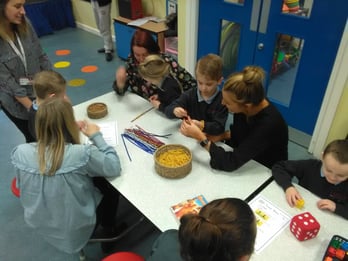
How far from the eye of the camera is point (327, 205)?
128 centimetres

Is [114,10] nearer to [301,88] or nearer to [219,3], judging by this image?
[219,3]

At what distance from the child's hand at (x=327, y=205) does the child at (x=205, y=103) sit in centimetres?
69

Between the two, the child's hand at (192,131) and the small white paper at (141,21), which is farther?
the small white paper at (141,21)

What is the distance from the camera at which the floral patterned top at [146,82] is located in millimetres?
2117

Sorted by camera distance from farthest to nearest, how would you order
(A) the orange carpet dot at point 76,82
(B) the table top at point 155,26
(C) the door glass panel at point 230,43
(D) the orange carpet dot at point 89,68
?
(D) the orange carpet dot at point 89,68 < (A) the orange carpet dot at point 76,82 < (B) the table top at point 155,26 < (C) the door glass panel at point 230,43

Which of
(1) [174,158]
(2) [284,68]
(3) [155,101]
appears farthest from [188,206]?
(2) [284,68]

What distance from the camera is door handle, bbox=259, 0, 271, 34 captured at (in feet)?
8.72

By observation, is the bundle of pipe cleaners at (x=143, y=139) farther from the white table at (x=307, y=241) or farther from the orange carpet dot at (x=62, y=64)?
the orange carpet dot at (x=62, y=64)

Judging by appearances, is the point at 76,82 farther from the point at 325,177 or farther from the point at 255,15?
the point at 325,177

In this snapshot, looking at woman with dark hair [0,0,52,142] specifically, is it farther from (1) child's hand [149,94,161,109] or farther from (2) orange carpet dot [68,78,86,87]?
(2) orange carpet dot [68,78,86,87]

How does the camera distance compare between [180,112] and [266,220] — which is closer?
[266,220]

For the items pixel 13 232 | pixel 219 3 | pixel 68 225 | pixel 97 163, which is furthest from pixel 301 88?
pixel 13 232

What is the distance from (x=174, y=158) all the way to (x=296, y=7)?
6.54 feet

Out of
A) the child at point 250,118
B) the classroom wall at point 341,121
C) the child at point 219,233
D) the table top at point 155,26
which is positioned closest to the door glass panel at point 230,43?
the table top at point 155,26
